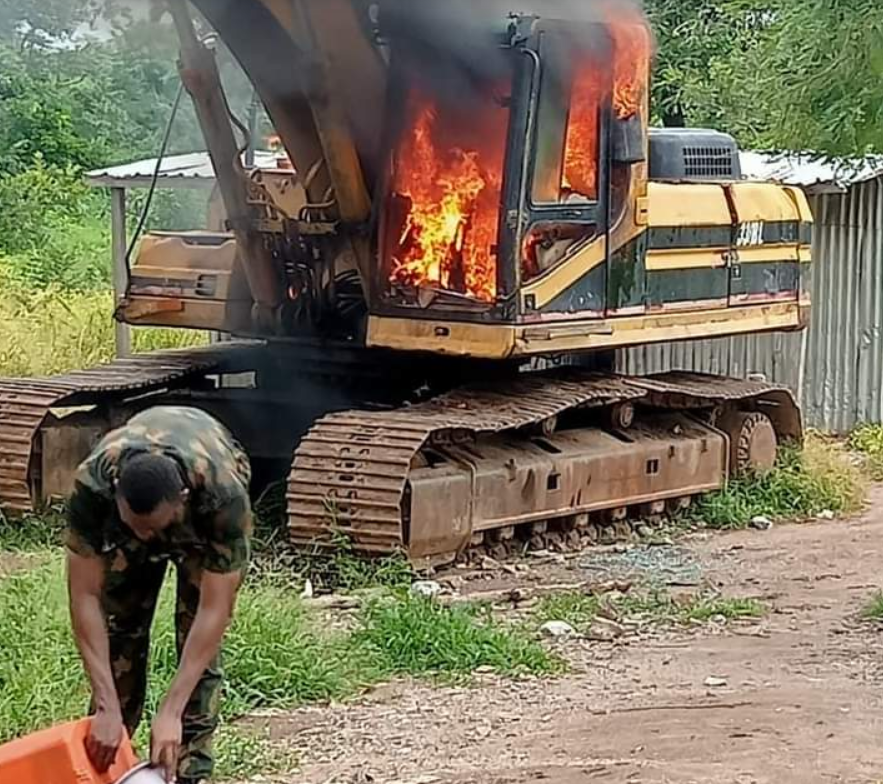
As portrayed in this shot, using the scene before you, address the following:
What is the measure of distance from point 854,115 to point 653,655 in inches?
99.3

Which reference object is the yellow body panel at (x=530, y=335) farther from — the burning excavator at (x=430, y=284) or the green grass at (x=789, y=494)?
the green grass at (x=789, y=494)

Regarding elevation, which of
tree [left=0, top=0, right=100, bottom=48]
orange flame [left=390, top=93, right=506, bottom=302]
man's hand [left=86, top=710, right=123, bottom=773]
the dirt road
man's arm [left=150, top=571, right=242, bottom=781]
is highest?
tree [left=0, top=0, right=100, bottom=48]

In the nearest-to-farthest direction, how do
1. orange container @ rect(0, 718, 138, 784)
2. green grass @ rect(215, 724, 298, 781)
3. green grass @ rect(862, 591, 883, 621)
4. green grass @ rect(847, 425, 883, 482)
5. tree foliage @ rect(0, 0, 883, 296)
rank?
orange container @ rect(0, 718, 138, 784), green grass @ rect(215, 724, 298, 781), tree foliage @ rect(0, 0, 883, 296), green grass @ rect(862, 591, 883, 621), green grass @ rect(847, 425, 883, 482)

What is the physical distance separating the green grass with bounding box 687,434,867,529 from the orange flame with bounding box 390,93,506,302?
9.70 ft

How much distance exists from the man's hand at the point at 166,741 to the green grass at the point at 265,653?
51.8 inches

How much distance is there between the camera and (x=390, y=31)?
34.1 feet

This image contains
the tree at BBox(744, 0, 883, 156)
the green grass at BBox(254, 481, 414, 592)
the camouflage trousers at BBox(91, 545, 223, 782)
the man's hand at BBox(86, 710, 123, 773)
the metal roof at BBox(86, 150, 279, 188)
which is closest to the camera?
the man's hand at BBox(86, 710, 123, 773)

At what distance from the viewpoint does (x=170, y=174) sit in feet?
50.8

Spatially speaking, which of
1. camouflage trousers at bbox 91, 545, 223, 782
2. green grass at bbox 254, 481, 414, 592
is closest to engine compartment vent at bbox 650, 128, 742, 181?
green grass at bbox 254, 481, 414, 592

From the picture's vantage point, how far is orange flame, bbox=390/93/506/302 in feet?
35.0

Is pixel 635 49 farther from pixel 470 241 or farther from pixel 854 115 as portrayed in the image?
pixel 854 115

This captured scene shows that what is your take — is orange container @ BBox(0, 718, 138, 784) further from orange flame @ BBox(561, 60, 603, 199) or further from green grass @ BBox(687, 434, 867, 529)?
green grass @ BBox(687, 434, 867, 529)

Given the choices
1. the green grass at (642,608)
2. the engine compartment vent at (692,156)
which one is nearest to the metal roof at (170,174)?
the engine compartment vent at (692,156)

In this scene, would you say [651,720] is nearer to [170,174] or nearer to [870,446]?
[870,446]
